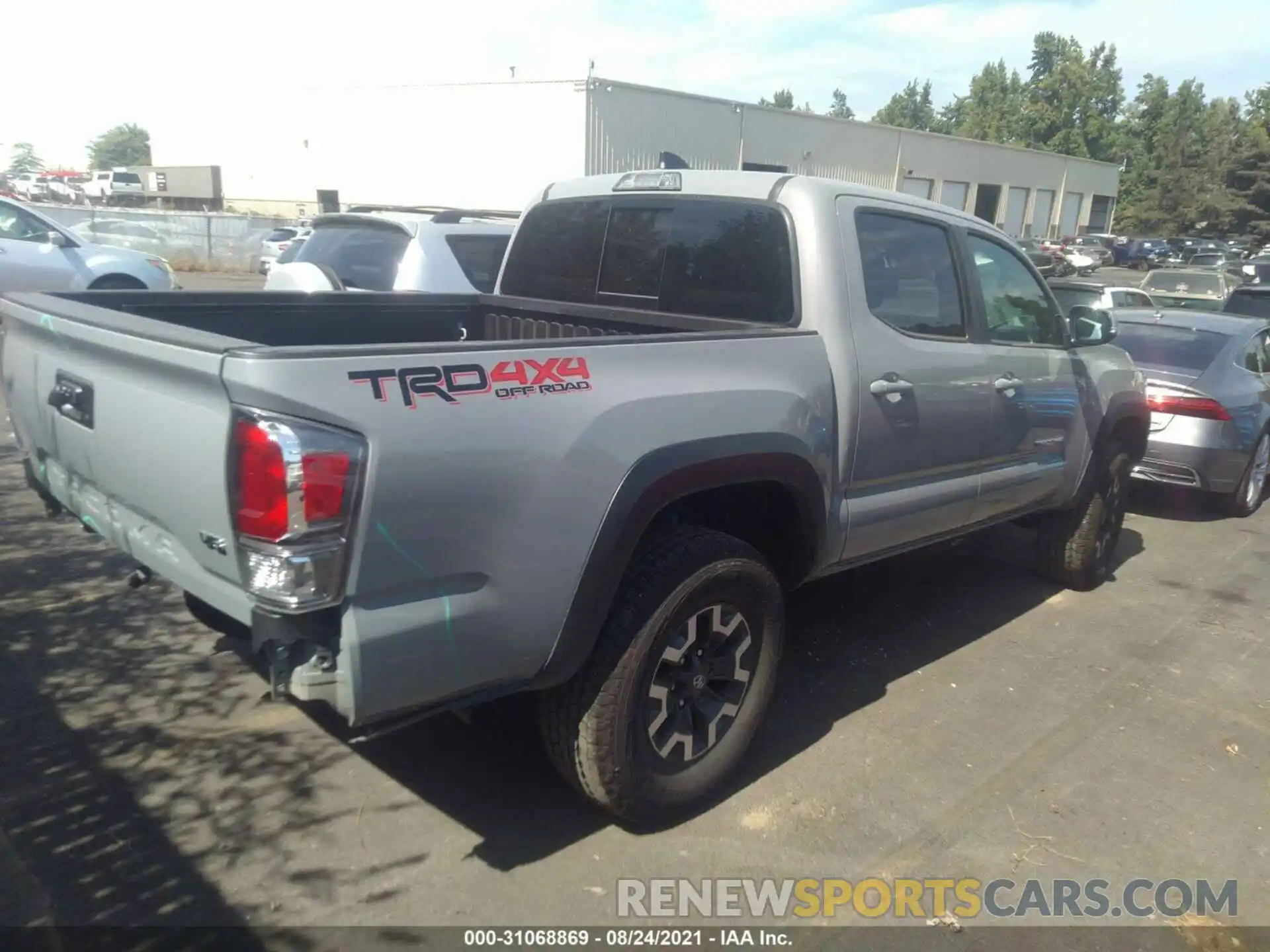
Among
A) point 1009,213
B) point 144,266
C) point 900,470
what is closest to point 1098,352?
point 900,470

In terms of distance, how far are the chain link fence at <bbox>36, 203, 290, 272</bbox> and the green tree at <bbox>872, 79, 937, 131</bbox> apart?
399 ft

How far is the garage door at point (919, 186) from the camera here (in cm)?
4222

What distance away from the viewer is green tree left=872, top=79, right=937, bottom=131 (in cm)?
13638

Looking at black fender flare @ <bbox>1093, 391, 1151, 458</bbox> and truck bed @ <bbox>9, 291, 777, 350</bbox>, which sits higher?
truck bed @ <bbox>9, 291, 777, 350</bbox>

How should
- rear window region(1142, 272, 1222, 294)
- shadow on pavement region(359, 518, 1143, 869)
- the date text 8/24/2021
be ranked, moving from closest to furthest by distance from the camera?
the date text 8/24/2021 < shadow on pavement region(359, 518, 1143, 869) < rear window region(1142, 272, 1222, 294)

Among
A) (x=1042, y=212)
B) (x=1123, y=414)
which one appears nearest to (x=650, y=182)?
(x=1123, y=414)

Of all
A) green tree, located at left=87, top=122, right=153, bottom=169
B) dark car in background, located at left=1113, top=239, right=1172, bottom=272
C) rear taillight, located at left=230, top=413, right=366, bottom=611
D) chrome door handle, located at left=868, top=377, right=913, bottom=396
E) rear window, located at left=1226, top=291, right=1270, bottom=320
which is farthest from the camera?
green tree, located at left=87, top=122, right=153, bottom=169

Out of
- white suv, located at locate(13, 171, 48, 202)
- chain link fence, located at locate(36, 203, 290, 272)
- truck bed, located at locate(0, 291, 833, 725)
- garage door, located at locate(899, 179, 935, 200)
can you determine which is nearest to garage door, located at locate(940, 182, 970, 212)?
garage door, located at locate(899, 179, 935, 200)

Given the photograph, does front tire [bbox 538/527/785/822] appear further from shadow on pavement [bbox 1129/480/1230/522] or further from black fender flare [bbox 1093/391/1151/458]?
shadow on pavement [bbox 1129/480/1230/522]

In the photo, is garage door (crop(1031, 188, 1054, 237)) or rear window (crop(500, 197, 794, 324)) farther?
garage door (crop(1031, 188, 1054, 237))

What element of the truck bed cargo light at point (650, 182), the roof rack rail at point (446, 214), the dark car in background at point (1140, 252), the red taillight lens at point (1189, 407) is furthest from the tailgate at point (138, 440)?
the dark car in background at point (1140, 252)

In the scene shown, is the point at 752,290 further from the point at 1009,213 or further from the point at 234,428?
the point at 1009,213

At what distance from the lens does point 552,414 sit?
107 inches

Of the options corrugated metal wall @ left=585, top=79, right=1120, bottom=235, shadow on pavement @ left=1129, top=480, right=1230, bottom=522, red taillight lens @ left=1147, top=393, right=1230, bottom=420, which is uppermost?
corrugated metal wall @ left=585, top=79, right=1120, bottom=235
